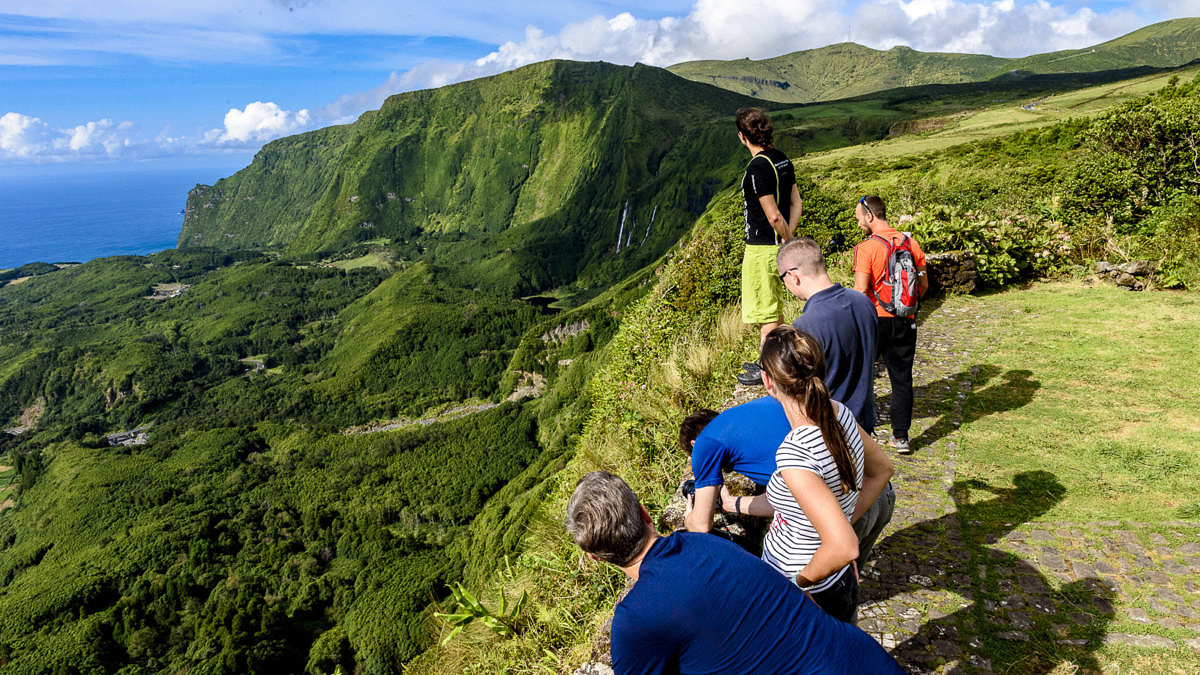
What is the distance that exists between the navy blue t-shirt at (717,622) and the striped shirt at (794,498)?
57cm

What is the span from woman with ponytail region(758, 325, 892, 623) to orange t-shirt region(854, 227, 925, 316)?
3.60 metres

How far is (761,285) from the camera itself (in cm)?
617

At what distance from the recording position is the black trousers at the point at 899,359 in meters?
6.15

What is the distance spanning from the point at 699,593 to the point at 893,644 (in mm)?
2477

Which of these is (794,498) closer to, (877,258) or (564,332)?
(877,258)

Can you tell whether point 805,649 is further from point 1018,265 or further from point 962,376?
point 1018,265

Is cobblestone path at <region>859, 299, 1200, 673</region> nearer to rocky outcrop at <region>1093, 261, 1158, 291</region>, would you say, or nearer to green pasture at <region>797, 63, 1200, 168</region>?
rocky outcrop at <region>1093, 261, 1158, 291</region>

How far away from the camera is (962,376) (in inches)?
326

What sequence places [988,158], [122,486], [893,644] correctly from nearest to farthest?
1. [893,644]
2. [988,158]
3. [122,486]

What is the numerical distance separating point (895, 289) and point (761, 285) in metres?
1.39

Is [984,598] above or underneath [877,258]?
underneath

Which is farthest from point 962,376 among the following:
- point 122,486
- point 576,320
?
point 122,486

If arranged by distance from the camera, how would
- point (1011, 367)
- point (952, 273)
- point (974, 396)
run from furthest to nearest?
1. point (952, 273)
2. point (1011, 367)
3. point (974, 396)

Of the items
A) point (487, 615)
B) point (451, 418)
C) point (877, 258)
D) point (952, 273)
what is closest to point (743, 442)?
point (487, 615)
